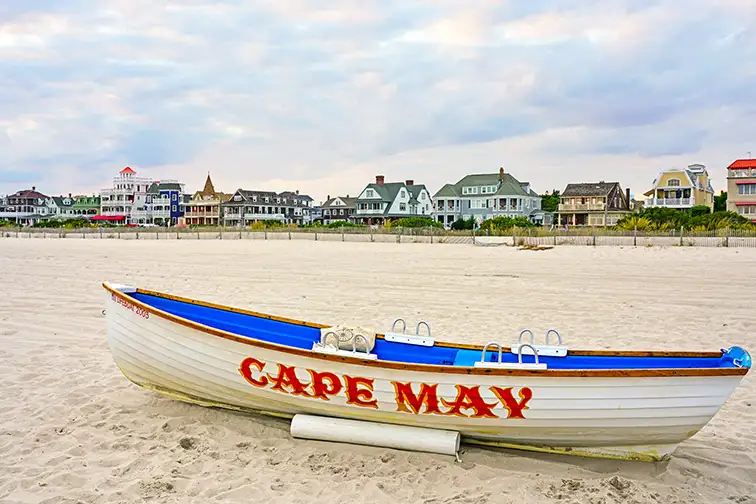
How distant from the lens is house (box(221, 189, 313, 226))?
87.6 m

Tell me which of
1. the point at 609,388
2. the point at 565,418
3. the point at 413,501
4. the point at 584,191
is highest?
the point at 584,191

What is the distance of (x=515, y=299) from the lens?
1348cm

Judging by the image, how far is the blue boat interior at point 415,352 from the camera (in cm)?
502

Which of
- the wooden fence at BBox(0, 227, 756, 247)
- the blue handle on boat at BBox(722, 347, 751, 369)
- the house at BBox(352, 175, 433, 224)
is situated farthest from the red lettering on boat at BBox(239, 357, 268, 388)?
the house at BBox(352, 175, 433, 224)

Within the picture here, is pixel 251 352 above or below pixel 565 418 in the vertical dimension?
above

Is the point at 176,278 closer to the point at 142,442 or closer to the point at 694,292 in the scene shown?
the point at 142,442

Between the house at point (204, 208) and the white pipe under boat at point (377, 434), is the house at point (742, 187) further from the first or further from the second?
the house at point (204, 208)

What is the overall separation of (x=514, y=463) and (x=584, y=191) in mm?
65106

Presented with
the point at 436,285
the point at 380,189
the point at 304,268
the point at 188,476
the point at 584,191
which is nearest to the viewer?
the point at 188,476

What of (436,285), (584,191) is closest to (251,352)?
(436,285)

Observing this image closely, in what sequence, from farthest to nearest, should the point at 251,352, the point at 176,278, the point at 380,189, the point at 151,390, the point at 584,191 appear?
1. the point at 380,189
2. the point at 584,191
3. the point at 176,278
4. the point at 151,390
5. the point at 251,352

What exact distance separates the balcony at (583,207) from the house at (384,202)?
2005 centimetres

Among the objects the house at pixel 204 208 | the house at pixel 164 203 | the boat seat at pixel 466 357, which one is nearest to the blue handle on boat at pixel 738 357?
the boat seat at pixel 466 357

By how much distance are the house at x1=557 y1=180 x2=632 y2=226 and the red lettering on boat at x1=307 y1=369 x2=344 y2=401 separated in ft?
207
